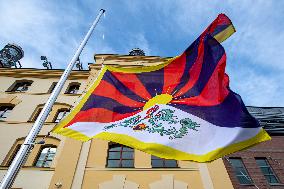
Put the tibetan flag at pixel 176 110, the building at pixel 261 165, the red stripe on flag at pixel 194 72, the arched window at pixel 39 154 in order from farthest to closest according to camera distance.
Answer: the building at pixel 261 165, the arched window at pixel 39 154, the red stripe on flag at pixel 194 72, the tibetan flag at pixel 176 110

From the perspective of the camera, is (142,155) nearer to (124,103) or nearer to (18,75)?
(124,103)

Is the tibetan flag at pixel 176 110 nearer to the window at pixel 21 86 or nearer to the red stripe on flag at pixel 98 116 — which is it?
the red stripe on flag at pixel 98 116

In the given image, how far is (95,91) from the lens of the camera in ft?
21.5

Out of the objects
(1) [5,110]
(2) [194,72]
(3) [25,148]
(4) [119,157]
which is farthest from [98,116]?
(1) [5,110]

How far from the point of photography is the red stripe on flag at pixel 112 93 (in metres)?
6.31

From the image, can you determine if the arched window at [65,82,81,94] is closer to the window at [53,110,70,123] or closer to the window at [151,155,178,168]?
the window at [53,110,70,123]

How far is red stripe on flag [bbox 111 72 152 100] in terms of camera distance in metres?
6.50

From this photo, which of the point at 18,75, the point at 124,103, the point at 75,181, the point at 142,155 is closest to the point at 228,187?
the point at 142,155

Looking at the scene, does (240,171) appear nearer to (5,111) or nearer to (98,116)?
(98,116)

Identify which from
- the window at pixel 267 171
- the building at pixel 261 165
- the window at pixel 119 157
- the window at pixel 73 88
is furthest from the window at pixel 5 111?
the window at pixel 267 171

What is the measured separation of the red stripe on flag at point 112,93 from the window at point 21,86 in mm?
13877

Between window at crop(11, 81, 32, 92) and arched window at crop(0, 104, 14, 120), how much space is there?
77.6 inches

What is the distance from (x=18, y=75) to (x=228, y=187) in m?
16.6

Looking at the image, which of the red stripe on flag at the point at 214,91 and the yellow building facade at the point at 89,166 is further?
the yellow building facade at the point at 89,166
